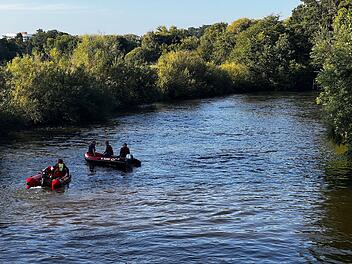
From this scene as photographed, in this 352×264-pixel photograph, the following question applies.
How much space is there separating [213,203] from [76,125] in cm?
2833

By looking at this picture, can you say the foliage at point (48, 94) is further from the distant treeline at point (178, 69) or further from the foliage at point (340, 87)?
the foliage at point (340, 87)

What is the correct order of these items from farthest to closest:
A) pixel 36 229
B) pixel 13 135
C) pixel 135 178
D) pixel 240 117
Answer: pixel 240 117 < pixel 13 135 < pixel 135 178 < pixel 36 229

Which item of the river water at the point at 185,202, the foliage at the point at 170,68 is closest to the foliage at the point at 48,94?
the foliage at the point at 170,68

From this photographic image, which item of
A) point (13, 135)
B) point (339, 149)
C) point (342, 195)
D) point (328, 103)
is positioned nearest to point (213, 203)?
point (342, 195)

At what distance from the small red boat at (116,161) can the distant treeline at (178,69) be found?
12.0m

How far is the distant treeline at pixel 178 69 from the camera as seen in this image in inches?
1499

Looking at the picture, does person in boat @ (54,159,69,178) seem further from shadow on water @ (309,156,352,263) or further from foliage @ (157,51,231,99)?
foliage @ (157,51,231,99)

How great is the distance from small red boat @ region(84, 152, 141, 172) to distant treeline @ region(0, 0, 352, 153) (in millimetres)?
11981

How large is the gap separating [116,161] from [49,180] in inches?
212

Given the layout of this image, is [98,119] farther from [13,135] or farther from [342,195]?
[342,195]

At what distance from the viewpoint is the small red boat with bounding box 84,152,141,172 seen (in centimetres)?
3045

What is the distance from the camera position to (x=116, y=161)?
30719 millimetres

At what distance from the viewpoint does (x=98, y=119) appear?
5178 cm

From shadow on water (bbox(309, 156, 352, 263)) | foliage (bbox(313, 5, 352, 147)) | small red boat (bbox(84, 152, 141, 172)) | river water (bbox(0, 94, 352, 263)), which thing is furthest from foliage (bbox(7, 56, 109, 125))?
shadow on water (bbox(309, 156, 352, 263))
